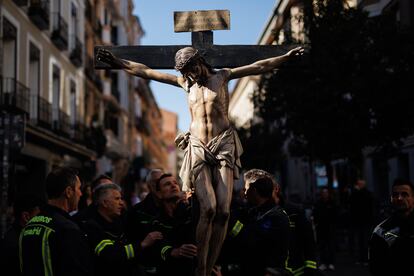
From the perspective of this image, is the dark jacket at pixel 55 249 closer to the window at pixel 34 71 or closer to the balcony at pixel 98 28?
Answer: the window at pixel 34 71

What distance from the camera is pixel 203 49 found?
622 cm

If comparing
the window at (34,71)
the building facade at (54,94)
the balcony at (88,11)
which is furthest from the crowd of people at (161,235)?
the balcony at (88,11)

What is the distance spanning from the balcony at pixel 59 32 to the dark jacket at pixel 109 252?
65.3ft

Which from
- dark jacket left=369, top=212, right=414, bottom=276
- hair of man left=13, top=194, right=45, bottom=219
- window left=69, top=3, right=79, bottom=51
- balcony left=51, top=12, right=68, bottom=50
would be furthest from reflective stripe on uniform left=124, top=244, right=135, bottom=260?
window left=69, top=3, right=79, bottom=51

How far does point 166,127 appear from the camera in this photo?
116 meters

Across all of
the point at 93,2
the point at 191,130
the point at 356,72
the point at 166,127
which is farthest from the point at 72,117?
the point at 166,127

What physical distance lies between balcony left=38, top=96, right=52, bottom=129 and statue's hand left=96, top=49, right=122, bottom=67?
639 inches

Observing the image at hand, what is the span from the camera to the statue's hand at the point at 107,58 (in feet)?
20.0

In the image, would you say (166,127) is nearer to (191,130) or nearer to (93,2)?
(93,2)

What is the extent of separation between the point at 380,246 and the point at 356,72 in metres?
13.3

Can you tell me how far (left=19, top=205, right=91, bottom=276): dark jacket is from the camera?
4.39m

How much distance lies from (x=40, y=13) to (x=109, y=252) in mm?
17409

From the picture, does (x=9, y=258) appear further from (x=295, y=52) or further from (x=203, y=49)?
(x=295, y=52)

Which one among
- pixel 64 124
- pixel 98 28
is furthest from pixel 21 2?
pixel 98 28
